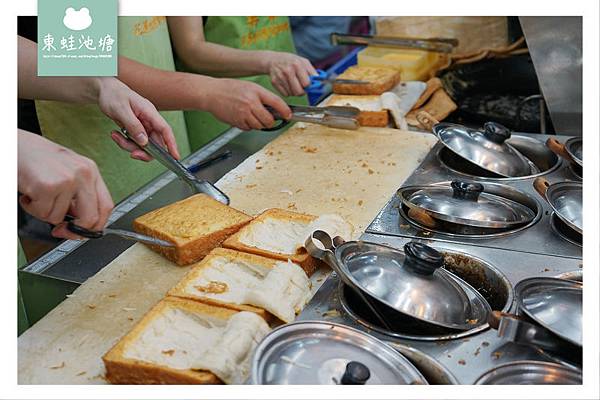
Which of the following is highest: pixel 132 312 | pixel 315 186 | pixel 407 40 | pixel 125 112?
pixel 407 40

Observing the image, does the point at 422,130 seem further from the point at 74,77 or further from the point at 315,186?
the point at 74,77

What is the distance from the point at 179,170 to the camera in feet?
5.16

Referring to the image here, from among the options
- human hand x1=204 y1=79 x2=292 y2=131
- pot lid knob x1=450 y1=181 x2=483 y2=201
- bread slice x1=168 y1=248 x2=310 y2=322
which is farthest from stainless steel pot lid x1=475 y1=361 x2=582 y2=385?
human hand x1=204 y1=79 x2=292 y2=131

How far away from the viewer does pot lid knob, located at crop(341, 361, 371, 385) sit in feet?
3.02

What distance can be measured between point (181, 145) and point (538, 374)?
160cm

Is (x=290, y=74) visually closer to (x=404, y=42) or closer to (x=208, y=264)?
(x=404, y=42)

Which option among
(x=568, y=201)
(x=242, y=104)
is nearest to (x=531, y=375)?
(x=568, y=201)

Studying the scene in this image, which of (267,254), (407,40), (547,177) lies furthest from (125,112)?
(407,40)

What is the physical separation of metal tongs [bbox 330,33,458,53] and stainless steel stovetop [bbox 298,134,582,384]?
0.98 meters

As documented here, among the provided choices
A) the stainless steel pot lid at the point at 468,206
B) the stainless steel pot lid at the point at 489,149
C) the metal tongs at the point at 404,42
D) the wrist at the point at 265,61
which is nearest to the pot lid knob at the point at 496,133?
the stainless steel pot lid at the point at 489,149

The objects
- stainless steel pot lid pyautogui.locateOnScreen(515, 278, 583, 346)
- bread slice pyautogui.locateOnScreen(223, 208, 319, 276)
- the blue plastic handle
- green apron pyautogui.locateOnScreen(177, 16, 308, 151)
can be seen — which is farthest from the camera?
green apron pyautogui.locateOnScreen(177, 16, 308, 151)

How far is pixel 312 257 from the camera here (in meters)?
1.36

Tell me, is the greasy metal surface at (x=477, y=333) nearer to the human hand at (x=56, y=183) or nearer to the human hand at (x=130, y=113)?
the human hand at (x=56, y=183)

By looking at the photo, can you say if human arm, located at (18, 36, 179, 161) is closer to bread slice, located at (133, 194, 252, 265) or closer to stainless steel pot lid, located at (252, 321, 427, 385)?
bread slice, located at (133, 194, 252, 265)
